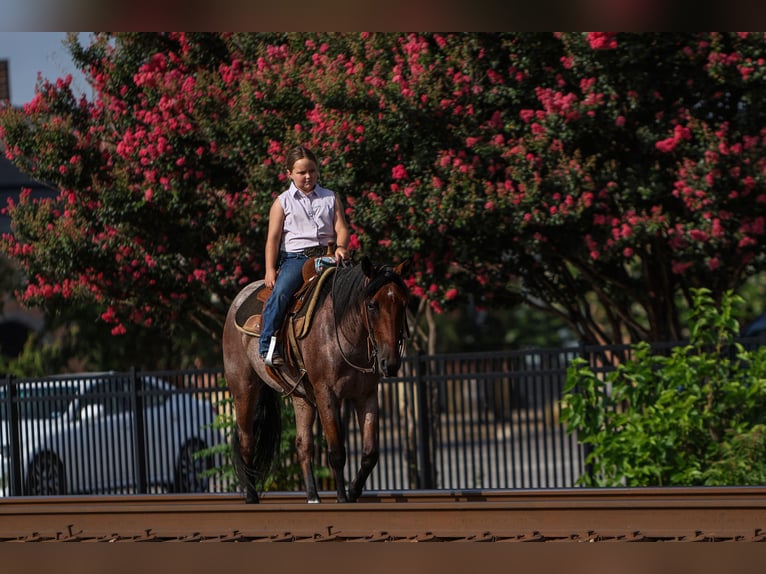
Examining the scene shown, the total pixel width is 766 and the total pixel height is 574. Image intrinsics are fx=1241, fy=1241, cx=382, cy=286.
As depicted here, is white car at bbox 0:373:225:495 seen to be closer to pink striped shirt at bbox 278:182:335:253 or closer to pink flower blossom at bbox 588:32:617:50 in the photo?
pink striped shirt at bbox 278:182:335:253

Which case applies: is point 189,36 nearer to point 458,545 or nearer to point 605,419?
point 605,419

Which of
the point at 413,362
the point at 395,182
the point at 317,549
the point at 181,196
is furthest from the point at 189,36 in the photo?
the point at 317,549

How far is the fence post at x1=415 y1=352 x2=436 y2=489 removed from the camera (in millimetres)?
13117

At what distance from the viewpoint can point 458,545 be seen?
6.57 meters

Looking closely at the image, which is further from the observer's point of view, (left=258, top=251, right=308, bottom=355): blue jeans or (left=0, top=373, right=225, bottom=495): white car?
(left=0, top=373, right=225, bottom=495): white car

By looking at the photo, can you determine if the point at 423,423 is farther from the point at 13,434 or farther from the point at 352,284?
the point at 352,284

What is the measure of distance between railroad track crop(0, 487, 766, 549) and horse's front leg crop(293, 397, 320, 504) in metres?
0.67

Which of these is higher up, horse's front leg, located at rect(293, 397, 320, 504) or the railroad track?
horse's front leg, located at rect(293, 397, 320, 504)

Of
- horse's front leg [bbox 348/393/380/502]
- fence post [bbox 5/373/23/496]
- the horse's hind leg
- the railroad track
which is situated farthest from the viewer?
fence post [bbox 5/373/23/496]

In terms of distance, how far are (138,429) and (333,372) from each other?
20.2 feet

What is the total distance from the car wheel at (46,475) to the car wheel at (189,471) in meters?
1.33

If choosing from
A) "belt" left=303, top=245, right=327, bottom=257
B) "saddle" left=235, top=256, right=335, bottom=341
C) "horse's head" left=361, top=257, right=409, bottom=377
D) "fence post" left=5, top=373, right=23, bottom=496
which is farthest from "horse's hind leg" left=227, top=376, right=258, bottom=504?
"fence post" left=5, top=373, right=23, bottom=496

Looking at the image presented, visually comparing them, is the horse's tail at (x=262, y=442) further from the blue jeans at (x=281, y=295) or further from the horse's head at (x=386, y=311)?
the horse's head at (x=386, y=311)

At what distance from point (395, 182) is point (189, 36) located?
308 cm
